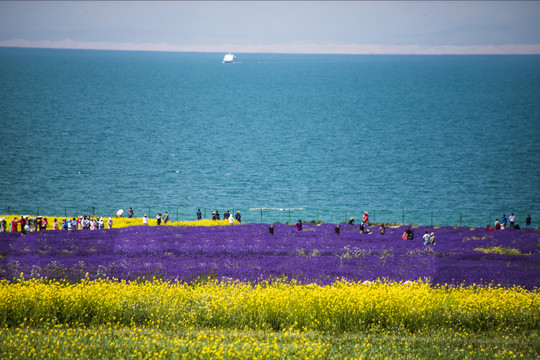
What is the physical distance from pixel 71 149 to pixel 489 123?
110621 mm

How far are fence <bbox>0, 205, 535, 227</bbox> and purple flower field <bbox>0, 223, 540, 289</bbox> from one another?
16118 millimetres

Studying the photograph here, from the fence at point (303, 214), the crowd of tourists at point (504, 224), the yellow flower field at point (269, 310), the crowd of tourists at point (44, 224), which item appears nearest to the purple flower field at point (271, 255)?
the crowd of tourists at point (504, 224)

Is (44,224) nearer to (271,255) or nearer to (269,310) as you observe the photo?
(271,255)

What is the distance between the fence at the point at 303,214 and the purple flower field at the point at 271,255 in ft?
52.9

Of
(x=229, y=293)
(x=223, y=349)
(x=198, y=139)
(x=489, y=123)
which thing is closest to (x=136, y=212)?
(x=229, y=293)

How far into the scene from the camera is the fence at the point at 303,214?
6475 cm

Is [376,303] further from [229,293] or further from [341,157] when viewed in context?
[341,157]

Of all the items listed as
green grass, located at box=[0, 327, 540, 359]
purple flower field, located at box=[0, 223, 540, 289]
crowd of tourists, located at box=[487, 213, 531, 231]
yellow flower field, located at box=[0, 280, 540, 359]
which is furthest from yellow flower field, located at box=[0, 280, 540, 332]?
crowd of tourists, located at box=[487, 213, 531, 231]

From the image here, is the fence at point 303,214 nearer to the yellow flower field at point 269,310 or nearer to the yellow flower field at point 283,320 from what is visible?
the yellow flower field at point 283,320

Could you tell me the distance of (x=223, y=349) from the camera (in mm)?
16359

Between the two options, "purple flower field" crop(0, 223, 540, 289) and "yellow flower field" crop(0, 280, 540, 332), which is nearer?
"yellow flower field" crop(0, 280, 540, 332)

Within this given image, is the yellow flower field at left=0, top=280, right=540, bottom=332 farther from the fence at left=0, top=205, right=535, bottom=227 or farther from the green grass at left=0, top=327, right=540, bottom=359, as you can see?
the fence at left=0, top=205, right=535, bottom=227

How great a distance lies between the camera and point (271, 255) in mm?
36125

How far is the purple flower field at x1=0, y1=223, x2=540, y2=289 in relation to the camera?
28172mm
